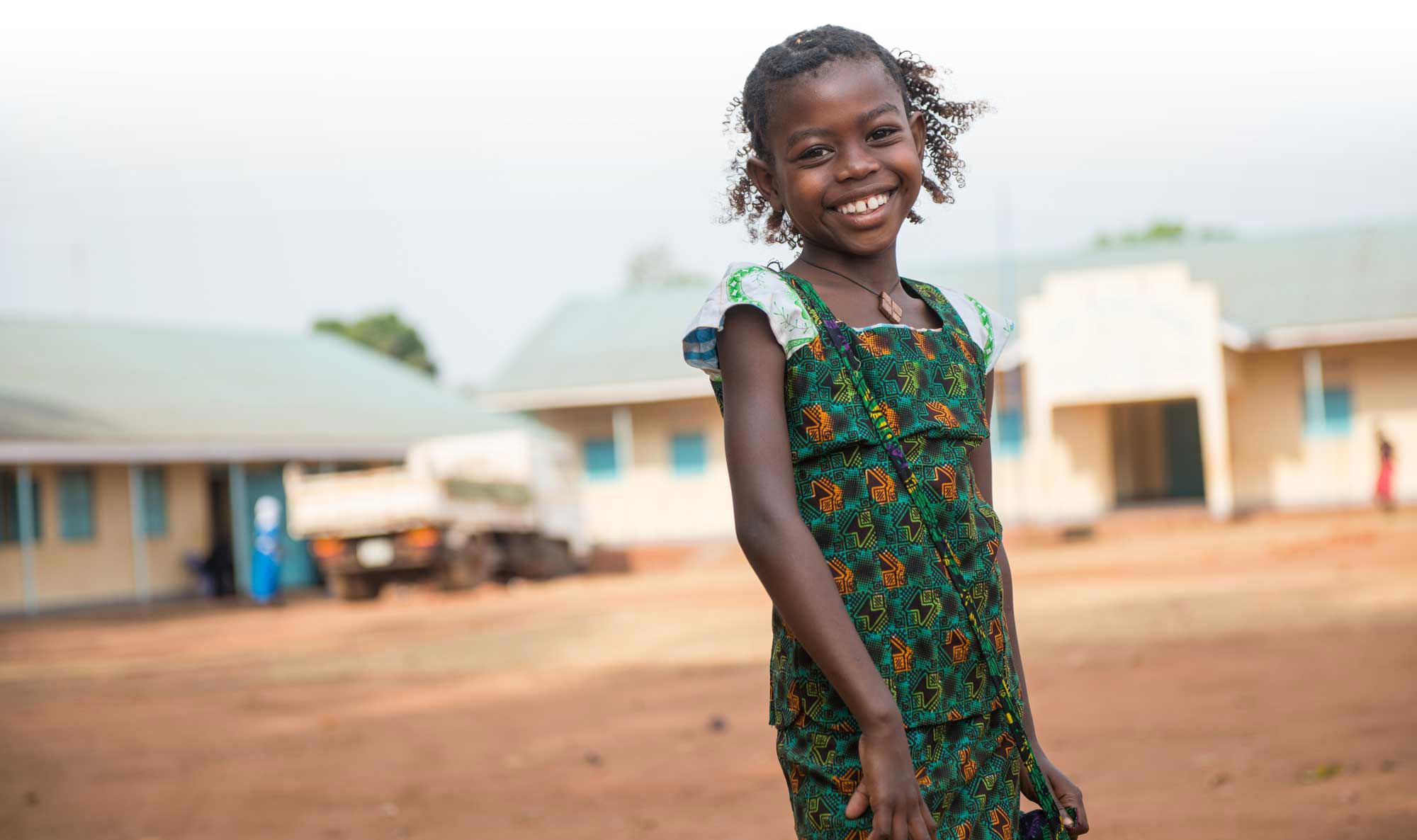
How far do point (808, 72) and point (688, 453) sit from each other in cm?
2753

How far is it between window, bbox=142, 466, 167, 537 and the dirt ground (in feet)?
21.0

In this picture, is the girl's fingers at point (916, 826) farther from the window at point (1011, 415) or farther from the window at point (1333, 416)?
the window at point (1333, 416)

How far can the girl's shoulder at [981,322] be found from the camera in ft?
8.07

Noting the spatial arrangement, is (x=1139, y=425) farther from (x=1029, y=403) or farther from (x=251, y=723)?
(x=251, y=723)

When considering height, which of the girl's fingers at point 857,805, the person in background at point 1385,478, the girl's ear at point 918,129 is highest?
the girl's ear at point 918,129

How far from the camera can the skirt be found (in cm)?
207

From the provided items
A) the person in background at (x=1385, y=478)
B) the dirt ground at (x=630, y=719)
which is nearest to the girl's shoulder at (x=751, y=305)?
the dirt ground at (x=630, y=719)

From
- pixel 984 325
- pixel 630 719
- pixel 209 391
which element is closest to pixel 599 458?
pixel 209 391

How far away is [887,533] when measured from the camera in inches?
82.7

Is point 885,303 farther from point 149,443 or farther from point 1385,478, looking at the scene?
point 1385,478

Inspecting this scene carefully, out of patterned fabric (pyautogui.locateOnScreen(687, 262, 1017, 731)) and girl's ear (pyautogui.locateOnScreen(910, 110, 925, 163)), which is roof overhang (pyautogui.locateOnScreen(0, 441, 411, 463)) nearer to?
girl's ear (pyautogui.locateOnScreen(910, 110, 925, 163))

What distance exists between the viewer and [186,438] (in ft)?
77.1

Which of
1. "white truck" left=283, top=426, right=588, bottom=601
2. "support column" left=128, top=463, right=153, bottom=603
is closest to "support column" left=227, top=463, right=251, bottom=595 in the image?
"support column" left=128, top=463, right=153, bottom=603

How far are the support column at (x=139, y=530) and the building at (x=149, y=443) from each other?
3 cm
